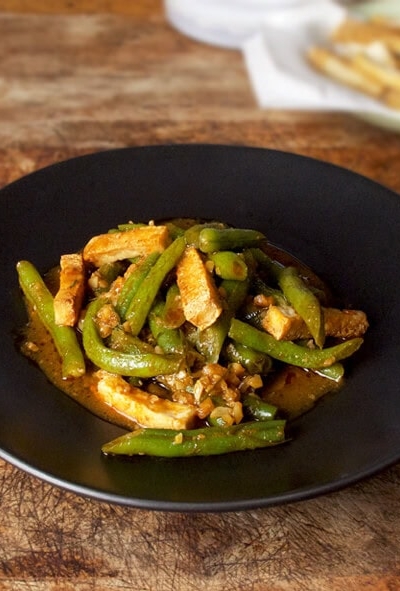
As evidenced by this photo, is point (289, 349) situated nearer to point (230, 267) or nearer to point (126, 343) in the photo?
point (230, 267)

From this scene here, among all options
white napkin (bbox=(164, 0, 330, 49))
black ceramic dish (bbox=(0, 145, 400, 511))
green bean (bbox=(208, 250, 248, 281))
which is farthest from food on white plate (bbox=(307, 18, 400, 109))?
green bean (bbox=(208, 250, 248, 281))

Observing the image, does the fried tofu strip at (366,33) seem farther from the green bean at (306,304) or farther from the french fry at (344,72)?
the green bean at (306,304)

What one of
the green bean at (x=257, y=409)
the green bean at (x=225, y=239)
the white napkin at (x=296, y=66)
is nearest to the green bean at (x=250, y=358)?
the green bean at (x=257, y=409)

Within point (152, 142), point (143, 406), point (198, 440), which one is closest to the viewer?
point (198, 440)

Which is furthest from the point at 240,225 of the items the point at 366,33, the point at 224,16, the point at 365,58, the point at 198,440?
the point at 224,16

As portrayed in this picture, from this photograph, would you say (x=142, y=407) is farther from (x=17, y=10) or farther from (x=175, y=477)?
(x=17, y=10)

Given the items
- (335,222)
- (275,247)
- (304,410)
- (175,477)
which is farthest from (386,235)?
Answer: (175,477)
